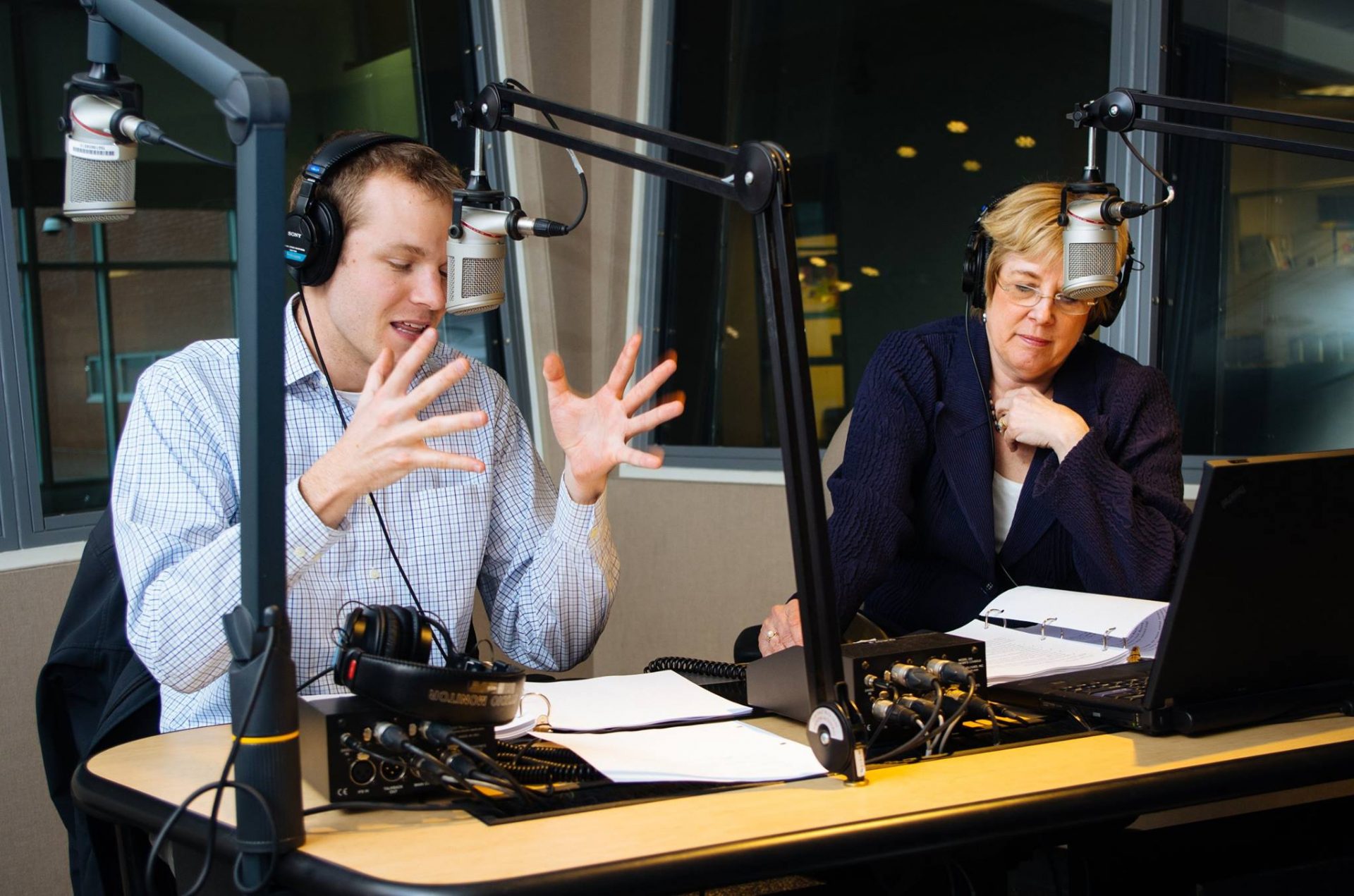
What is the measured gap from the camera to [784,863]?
0.97m

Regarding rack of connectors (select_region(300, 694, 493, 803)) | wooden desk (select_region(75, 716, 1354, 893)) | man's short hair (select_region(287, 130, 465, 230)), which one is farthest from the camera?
man's short hair (select_region(287, 130, 465, 230))

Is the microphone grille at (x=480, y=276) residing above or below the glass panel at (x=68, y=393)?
above

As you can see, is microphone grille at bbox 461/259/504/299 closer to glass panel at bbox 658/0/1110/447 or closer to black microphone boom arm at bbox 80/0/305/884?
black microphone boom arm at bbox 80/0/305/884

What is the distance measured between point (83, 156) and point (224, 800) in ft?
1.96

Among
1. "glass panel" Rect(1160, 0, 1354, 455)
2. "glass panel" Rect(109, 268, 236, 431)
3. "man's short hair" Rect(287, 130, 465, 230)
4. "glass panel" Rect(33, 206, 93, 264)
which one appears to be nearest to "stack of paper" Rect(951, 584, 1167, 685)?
"man's short hair" Rect(287, 130, 465, 230)

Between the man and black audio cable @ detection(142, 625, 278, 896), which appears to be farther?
the man

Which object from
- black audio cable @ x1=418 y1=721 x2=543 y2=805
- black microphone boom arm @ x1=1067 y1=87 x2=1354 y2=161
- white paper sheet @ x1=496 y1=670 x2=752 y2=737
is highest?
black microphone boom arm @ x1=1067 y1=87 x2=1354 y2=161

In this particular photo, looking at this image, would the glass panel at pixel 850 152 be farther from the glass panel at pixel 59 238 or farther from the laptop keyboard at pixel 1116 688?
the laptop keyboard at pixel 1116 688

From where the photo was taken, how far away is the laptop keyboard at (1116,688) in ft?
4.38

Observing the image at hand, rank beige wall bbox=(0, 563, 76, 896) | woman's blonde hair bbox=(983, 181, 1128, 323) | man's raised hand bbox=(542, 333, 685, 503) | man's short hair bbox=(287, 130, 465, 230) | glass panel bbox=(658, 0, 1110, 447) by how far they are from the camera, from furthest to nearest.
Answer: glass panel bbox=(658, 0, 1110, 447), beige wall bbox=(0, 563, 76, 896), woman's blonde hair bbox=(983, 181, 1128, 323), man's short hair bbox=(287, 130, 465, 230), man's raised hand bbox=(542, 333, 685, 503)

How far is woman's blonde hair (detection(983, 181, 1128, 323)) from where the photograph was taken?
77.2 inches

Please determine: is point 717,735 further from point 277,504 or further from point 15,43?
point 15,43

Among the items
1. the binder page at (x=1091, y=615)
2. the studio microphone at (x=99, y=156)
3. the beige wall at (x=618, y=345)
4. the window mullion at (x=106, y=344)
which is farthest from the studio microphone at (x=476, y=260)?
the beige wall at (x=618, y=345)

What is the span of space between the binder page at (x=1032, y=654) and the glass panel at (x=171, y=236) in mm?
2076
